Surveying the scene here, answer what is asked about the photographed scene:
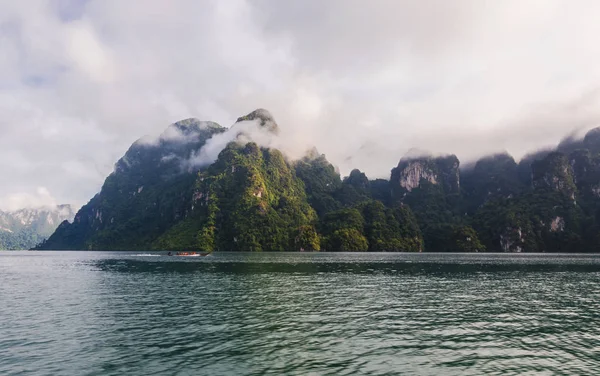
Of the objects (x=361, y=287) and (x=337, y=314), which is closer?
(x=337, y=314)

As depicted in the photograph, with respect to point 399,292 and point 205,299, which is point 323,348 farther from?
point 399,292

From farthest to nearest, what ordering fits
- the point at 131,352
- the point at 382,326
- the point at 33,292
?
the point at 33,292, the point at 382,326, the point at 131,352

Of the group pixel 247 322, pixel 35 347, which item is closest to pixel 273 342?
pixel 247 322

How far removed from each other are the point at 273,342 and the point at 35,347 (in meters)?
18.9

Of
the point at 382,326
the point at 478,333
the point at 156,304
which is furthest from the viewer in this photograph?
the point at 156,304

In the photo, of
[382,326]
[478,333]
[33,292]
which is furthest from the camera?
[33,292]

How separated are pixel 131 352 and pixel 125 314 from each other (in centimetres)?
1674

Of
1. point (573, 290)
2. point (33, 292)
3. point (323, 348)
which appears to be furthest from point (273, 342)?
point (573, 290)

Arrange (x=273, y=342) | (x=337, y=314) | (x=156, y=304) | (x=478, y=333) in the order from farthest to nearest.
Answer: (x=156, y=304), (x=337, y=314), (x=478, y=333), (x=273, y=342)

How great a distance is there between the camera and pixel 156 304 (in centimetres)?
4947

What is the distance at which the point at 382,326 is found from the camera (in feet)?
122

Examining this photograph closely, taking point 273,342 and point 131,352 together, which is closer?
point 131,352

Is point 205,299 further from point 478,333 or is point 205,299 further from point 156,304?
point 478,333

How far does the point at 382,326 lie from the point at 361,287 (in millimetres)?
31330
